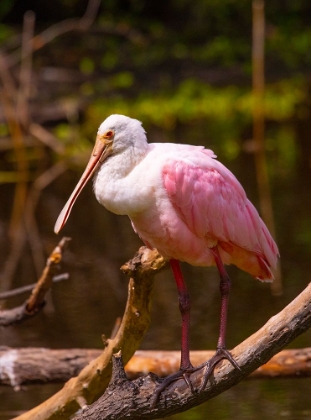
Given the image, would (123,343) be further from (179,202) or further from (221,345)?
(179,202)

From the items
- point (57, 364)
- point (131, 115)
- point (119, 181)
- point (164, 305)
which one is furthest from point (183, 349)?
point (131, 115)

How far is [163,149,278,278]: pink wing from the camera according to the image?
458 centimetres

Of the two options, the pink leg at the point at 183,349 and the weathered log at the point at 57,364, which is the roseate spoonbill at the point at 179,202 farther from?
the weathered log at the point at 57,364

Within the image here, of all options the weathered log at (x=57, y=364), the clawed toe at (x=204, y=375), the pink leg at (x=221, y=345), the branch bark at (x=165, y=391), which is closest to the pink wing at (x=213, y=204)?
the pink leg at (x=221, y=345)

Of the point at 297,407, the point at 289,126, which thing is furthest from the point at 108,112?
the point at 297,407

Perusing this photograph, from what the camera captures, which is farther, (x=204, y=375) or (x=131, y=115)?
(x=131, y=115)

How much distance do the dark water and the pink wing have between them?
5.36 ft

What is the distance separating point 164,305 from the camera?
830cm

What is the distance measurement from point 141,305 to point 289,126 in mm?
12057

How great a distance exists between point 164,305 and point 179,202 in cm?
380

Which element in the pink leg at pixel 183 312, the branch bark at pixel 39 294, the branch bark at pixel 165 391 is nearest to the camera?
the branch bark at pixel 165 391

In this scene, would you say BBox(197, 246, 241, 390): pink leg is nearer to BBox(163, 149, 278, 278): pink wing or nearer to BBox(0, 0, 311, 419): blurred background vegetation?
BBox(163, 149, 278, 278): pink wing

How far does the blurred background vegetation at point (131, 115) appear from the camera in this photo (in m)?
8.56

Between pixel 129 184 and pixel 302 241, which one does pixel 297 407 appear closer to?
pixel 129 184
